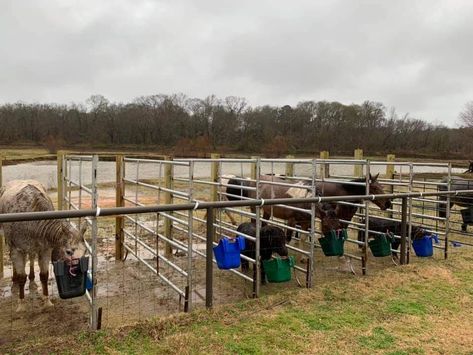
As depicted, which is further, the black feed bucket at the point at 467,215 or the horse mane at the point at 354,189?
the black feed bucket at the point at 467,215

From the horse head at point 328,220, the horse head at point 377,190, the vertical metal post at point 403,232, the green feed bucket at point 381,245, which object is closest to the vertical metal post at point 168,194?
the horse head at point 328,220

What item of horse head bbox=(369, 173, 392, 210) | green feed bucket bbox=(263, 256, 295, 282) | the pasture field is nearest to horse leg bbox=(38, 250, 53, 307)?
the pasture field

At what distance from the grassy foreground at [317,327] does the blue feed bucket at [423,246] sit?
48.8 inches

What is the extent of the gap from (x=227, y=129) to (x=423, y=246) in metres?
68.1

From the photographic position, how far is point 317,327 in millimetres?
3455

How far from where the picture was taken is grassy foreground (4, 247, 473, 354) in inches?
119

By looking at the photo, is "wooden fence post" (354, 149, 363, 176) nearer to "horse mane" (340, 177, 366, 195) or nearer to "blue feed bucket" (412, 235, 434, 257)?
"horse mane" (340, 177, 366, 195)

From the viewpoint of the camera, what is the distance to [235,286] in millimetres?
4938

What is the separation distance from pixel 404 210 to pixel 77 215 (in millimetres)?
4375

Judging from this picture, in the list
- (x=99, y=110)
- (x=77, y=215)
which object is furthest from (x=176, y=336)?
(x=99, y=110)

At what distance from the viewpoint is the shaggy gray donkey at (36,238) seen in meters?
3.94

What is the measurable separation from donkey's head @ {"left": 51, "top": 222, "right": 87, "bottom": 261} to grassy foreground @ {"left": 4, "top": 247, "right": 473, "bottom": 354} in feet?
2.66

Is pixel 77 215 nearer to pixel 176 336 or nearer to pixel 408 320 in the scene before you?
pixel 176 336

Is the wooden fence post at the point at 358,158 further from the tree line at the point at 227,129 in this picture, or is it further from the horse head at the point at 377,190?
the tree line at the point at 227,129
